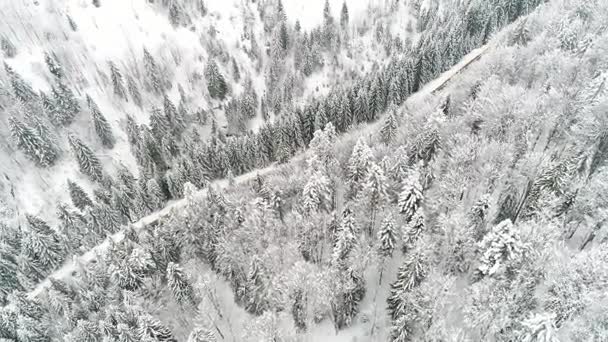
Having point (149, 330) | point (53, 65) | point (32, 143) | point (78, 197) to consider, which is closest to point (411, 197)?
point (149, 330)

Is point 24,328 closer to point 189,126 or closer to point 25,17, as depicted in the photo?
point 189,126

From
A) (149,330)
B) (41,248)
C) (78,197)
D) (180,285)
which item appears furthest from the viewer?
(78,197)

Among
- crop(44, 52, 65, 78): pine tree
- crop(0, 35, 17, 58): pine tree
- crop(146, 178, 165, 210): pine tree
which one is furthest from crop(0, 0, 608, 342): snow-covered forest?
crop(0, 35, 17, 58): pine tree

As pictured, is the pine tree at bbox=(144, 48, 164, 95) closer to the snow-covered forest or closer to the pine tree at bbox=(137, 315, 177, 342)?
the snow-covered forest

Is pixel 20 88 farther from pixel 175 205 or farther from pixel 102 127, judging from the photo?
pixel 175 205

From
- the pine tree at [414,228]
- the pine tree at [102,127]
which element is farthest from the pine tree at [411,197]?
the pine tree at [102,127]

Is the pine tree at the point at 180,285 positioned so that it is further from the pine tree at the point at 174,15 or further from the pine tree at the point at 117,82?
the pine tree at the point at 174,15

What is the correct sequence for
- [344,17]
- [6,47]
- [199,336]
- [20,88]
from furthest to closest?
[344,17], [6,47], [20,88], [199,336]
